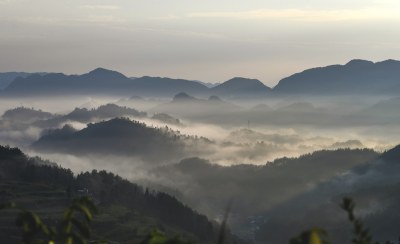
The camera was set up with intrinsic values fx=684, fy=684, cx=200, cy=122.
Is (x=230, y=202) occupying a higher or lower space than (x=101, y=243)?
higher

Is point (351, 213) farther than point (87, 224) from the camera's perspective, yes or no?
No

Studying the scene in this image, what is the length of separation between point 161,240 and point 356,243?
18.0 ft

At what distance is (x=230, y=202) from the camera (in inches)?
722

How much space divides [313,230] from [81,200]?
7606 mm

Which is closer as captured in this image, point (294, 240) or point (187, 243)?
point (294, 240)

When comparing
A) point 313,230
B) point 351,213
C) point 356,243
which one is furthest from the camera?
point 356,243

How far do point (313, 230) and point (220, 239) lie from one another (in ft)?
7.71

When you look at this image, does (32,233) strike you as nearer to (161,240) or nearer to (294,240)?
(161,240)

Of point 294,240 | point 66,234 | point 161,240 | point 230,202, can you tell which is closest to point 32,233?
point 66,234

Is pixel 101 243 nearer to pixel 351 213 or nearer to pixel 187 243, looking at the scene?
pixel 187 243

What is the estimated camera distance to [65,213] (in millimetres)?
20422

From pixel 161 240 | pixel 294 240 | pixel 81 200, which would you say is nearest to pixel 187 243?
pixel 161 240

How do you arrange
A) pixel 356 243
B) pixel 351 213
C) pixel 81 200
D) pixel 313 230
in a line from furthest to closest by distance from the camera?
1. pixel 81 200
2. pixel 356 243
3. pixel 351 213
4. pixel 313 230

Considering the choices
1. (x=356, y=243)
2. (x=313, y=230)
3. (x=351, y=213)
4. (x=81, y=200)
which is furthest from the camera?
(x=81, y=200)
